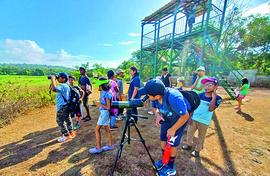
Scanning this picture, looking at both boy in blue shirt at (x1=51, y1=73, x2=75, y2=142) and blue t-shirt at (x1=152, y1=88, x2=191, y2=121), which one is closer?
blue t-shirt at (x1=152, y1=88, x2=191, y2=121)

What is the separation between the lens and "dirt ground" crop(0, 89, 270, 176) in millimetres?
2490

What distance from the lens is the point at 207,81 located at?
2.56m

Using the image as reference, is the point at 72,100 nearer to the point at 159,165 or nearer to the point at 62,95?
the point at 62,95

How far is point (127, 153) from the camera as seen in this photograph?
293cm

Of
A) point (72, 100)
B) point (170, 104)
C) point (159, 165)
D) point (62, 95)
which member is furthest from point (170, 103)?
point (72, 100)

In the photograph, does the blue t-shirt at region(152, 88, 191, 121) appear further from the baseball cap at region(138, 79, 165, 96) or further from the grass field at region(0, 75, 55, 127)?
the grass field at region(0, 75, 55, 127)

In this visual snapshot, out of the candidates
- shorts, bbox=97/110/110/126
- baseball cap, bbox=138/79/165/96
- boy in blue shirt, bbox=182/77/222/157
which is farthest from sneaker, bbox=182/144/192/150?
baseball cap, bbox=138/79/165/96

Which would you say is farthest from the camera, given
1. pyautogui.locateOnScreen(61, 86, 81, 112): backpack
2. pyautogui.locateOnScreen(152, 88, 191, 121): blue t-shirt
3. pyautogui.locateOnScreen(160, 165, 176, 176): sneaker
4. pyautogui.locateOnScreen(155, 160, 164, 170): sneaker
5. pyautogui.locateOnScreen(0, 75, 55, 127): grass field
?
pyautogui.locateOnScreen(0, 75, 55, 127): grass field

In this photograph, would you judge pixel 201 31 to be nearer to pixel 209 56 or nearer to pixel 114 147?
pixel 209 56

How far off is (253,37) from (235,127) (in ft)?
61.6

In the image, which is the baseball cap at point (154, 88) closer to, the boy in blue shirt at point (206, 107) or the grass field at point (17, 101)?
the boy in blue shirt at point (206, 107)

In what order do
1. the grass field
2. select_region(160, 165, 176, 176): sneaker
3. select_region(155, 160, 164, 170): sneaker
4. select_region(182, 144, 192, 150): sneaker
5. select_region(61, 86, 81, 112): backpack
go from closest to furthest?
select_region(160, 165, 176, 176): sneaker → select_region(155, 160, 164, 170): sneaker → select_region(182, 144, 192, 150): sneaker → select_region(61, 86, 81, 112): backpack → the grass field

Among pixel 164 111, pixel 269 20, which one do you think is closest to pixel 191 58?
pixel 164 111

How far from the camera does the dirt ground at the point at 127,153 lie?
2.49m
